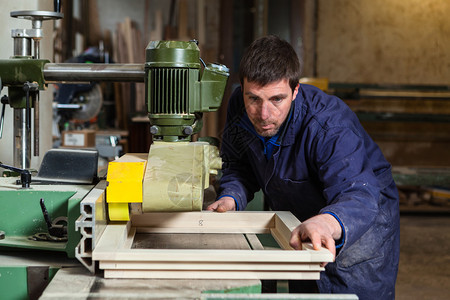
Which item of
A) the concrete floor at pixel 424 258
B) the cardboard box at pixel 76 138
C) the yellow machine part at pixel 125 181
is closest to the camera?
the yellow machine part at pixel 125 181

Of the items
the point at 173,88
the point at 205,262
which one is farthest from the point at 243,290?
the point at 173,88

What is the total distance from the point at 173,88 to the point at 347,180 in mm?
512

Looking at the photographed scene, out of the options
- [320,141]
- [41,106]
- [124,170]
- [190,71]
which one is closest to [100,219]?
[124,170]

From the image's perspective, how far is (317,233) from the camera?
1.11 m

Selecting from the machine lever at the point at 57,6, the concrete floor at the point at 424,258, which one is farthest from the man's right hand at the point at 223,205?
the concrete floor at the point at 424,258

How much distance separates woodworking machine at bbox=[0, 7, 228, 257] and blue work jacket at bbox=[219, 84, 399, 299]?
0.33 meters

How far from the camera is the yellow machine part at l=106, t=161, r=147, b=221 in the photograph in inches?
43.2

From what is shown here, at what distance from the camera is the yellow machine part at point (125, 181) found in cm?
110

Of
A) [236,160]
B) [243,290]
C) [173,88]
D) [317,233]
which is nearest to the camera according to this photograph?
[243,290]

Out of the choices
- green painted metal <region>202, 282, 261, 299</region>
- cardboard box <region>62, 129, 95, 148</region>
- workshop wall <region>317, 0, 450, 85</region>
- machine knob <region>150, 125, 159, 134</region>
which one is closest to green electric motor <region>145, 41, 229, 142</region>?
machine knob <region>150, 125, 159, 134</region>

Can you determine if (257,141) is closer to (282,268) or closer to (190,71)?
(190,71)

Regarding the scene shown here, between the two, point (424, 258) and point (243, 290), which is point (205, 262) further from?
point (424, 258)

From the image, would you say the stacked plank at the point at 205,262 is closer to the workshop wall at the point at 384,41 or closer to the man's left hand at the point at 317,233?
the man's left hand at the point at 317,233

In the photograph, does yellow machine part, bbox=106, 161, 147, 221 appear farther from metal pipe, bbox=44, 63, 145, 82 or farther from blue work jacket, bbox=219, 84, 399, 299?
blue work jacket, bbox=219, 84, 399, 299
